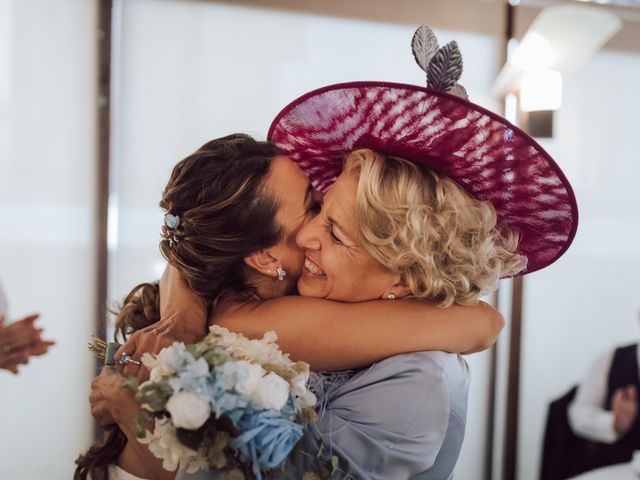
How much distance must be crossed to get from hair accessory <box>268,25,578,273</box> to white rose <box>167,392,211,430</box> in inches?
27.7

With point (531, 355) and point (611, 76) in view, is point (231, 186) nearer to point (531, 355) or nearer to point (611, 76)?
point (531, 355)

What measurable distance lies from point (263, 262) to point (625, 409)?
2.28m

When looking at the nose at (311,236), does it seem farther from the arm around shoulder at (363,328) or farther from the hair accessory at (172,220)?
the hair accessory at (172,220)

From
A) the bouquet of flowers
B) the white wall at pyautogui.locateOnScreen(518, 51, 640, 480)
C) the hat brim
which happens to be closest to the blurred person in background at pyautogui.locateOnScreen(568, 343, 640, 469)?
the white wall at pyautogui.locateOnScreen(518, 51, 640, 480)

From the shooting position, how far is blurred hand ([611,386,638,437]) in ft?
9.84

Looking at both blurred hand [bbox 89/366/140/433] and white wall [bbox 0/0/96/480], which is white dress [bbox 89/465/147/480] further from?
white wall [bbox 0/0/96/480]

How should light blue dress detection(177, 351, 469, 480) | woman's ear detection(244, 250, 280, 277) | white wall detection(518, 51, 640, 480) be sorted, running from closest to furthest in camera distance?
light blue dress detection(177, 351, 469, 480) → woman's ear detection(244, 250, 280, 277) → white wall detection(518, 51, 640, 480)

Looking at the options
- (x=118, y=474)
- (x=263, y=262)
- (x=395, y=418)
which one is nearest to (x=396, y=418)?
(x=395, y=418)

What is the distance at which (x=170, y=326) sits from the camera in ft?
4.64

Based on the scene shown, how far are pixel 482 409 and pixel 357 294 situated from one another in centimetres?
214

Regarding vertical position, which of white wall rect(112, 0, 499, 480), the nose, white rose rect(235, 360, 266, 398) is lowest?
white rose rect(235, 360, 266, 398)

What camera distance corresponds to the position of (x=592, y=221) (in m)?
3.33

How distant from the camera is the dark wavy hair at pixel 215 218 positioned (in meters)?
1.50

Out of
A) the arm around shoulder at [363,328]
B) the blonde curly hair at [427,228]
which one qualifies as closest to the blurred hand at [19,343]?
the arm around shoulder at [363,328]
